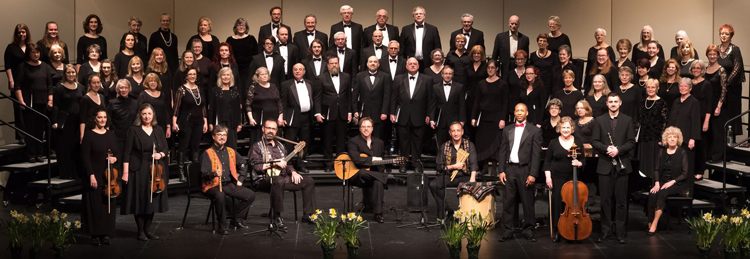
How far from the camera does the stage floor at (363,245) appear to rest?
8.15 m

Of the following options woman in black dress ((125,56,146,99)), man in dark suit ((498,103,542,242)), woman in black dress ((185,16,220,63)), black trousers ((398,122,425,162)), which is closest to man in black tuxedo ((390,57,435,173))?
black trousers ((398,122,425,162))

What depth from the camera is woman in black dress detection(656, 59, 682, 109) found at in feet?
34.4

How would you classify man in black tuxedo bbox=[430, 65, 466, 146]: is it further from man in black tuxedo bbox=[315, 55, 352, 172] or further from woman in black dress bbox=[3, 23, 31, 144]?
woman in black dress bbox=[3, 23, 31, 144]

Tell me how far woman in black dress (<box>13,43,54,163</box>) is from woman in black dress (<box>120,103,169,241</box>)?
8.36 feet

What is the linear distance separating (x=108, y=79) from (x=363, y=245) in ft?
11.8

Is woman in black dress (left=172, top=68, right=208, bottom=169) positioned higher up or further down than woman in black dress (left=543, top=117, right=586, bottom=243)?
higher up

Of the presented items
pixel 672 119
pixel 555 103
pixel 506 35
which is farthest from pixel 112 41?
pixel 672 119

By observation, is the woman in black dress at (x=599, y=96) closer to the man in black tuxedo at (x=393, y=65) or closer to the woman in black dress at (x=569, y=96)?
the woman in black dress at (x=569, y=96)

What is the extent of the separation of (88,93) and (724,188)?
6636 millimetres

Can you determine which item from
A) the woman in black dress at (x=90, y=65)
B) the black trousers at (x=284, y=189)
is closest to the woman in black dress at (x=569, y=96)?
the black trousers at (x=284, y=189)

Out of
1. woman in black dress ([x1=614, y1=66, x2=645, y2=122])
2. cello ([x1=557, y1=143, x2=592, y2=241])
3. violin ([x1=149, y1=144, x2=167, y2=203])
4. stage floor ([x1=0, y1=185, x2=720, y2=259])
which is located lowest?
stage floor ([x1=0, y1=185, x2=720, y2=259])

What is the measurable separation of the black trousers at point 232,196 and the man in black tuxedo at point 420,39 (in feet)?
11.9

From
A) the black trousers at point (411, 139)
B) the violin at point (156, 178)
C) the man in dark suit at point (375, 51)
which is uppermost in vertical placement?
the man in dark suit at point (375, 51)

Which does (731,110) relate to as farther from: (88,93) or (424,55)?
(88,93)
